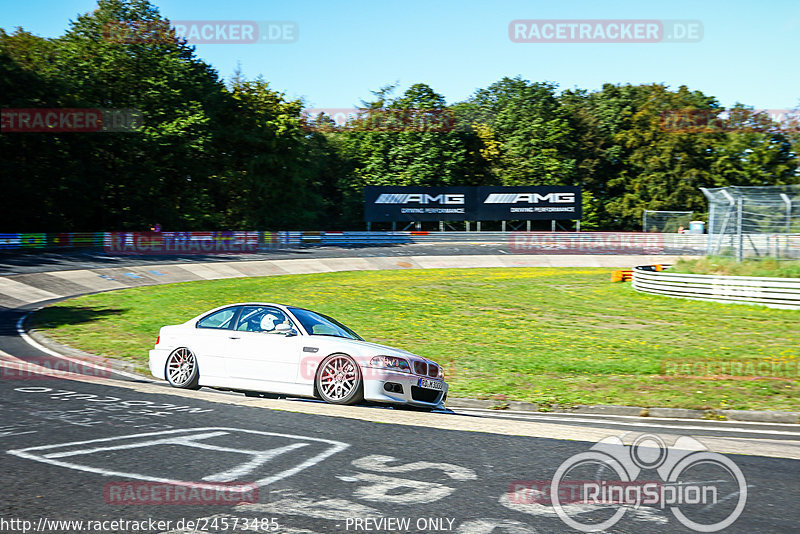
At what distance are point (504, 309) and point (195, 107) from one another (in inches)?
1479

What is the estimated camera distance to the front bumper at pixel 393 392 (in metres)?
9.11

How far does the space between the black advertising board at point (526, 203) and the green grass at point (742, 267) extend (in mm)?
28008

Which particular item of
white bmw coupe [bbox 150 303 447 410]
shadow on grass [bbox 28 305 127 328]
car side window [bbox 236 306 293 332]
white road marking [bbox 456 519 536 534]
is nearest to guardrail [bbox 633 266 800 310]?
white bmw coupe [bbox 150 303 447 410]

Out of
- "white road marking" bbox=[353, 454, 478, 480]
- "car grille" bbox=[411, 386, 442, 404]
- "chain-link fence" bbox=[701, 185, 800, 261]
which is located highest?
"chain-link fence" bbox=[701, 185, 800, 261]

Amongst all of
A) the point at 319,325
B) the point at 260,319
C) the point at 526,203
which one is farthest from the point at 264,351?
the point at 526,203

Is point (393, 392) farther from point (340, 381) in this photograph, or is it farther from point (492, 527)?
point (492, 527)

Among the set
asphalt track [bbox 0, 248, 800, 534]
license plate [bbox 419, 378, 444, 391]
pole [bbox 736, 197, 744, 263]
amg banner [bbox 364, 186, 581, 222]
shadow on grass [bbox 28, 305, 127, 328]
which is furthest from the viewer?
amg banner [bbox 364, 186, 581, 222]

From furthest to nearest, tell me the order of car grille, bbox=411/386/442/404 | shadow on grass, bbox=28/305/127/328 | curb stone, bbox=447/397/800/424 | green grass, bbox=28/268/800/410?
shadow on grass, bbox=28/305/127/328, green grass, bbox=28/268/800/410, curb stone, bbox=447/397/800/424, car grille, bbox=411/386/442/404

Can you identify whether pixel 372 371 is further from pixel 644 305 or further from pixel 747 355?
pixel 644 305

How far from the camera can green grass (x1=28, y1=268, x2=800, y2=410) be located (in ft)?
39.3

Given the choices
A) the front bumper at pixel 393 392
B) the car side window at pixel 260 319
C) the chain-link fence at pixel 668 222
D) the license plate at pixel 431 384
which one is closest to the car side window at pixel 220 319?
the car side window at pixel 260 319

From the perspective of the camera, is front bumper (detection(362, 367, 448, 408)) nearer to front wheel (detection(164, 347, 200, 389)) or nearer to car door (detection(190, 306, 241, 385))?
car door (detection(190, 306, 241, 385))

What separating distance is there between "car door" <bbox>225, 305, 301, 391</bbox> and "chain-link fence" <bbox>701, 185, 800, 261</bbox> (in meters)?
17.2

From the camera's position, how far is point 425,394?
376 inches
